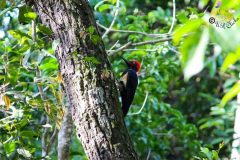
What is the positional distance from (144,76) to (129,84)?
70 centimetres

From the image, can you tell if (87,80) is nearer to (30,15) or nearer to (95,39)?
(95,39)

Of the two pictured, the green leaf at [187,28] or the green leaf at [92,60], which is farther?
the green leaf at [92,60]

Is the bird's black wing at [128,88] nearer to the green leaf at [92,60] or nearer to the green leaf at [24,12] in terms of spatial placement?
the green leaf at [24,12]

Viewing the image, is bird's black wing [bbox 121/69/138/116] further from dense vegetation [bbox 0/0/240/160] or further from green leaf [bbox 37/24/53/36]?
green leaf [bbox 37/24/53/36]

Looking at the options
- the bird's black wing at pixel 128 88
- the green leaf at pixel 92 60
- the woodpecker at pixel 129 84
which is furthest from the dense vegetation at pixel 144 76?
the bird's black wing at pixel 128 88

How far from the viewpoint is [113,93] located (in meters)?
2.23

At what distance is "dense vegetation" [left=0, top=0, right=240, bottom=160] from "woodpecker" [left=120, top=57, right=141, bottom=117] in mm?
107

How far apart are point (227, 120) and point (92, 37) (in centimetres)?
399

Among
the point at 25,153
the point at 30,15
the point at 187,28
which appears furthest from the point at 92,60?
the point at 187,28

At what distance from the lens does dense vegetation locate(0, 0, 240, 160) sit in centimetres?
81

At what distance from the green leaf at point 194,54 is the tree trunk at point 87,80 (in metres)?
1.41

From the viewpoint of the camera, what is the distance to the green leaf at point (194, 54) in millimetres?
733

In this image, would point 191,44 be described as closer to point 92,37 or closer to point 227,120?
point 92,37

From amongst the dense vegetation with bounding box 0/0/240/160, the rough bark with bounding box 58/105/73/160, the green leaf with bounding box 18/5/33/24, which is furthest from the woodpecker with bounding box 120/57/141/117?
the green leaf with bounding box 18/5/33/24
